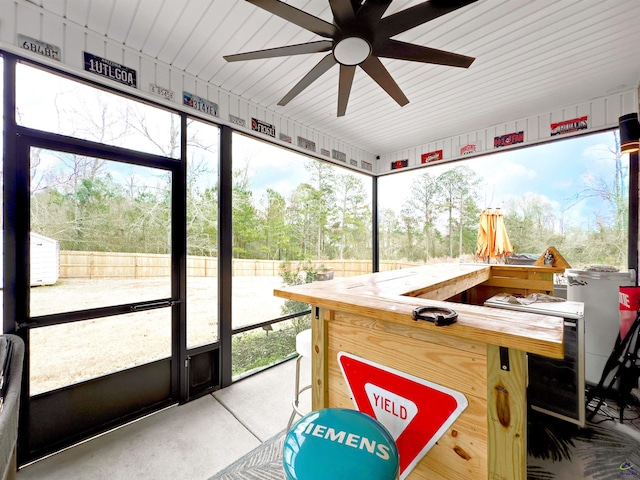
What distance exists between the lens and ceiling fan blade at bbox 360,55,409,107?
180 centimetres

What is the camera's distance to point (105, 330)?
7.37ft

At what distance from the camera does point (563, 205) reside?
134 inches

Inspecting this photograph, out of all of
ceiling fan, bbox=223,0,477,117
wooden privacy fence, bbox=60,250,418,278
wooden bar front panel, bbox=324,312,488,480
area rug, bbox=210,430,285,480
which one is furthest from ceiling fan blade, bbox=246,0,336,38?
area rug, bbox=210,430,285,480

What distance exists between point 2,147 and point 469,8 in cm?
324

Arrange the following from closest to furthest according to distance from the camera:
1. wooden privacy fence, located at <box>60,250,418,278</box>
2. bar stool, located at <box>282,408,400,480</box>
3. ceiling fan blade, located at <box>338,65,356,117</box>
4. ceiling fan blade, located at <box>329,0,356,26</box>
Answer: bar stool, located at <box>282,408,400,480</box> < ceiling fan blade, located at <box>329,0,356,26</box> < ceiling fan blade, located at <box>338,65,356,117</box> < wooden privacy fence, located at <box>60,250,418,278</box>

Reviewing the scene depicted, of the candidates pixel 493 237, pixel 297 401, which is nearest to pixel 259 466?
pixel 297 401

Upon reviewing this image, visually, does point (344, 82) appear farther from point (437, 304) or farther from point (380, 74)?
point (437, 304)

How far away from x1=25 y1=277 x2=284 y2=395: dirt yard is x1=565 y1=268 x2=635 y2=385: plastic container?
3638 millimetres

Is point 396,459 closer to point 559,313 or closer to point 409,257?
point 559,313

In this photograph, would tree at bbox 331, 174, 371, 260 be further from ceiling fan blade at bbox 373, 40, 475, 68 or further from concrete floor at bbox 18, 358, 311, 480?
ceiling fan blade at bbox 373, 40, 475, 68

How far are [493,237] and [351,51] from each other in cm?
319

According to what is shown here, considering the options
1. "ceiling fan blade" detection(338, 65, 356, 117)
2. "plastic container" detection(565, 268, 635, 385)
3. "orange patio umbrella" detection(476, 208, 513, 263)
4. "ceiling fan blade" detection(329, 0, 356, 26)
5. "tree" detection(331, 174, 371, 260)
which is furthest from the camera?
"tree" detection(331, 174, 371, 260)

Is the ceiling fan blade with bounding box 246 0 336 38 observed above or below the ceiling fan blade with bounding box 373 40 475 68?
above

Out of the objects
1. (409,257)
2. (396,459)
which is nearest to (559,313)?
(396,459)
